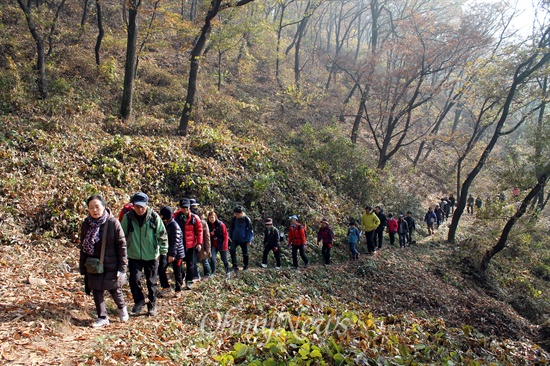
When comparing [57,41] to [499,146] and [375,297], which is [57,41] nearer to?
[375,297]

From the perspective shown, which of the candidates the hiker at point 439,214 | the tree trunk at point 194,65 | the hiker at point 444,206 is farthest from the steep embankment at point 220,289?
the hiker at point 444,206

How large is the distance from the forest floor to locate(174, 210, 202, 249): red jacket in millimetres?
1018

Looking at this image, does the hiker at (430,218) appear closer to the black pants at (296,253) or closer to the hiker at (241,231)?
the black pants at (296,253)

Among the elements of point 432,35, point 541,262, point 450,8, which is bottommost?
point 541,262

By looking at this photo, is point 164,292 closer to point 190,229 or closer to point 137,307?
point 137,307

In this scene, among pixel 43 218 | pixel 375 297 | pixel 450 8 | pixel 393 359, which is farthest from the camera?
pixel 450 8

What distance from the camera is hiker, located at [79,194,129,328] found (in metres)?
4.87

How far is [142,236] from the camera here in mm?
5516

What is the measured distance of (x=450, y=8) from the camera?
106 feet

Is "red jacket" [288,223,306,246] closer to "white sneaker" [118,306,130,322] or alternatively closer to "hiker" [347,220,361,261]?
"hiker" [347,220,361,261]

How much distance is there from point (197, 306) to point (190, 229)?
5.05ft

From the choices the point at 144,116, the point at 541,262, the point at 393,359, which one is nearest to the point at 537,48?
the point at 541,262

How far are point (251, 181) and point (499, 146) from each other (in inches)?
1621

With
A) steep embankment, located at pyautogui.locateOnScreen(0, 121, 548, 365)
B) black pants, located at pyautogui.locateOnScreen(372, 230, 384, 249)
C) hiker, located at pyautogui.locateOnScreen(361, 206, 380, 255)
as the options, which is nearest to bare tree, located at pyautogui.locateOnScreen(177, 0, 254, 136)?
steep embankment, located at pyautogui.locateOnScreen(0, 121, 548, 365)
